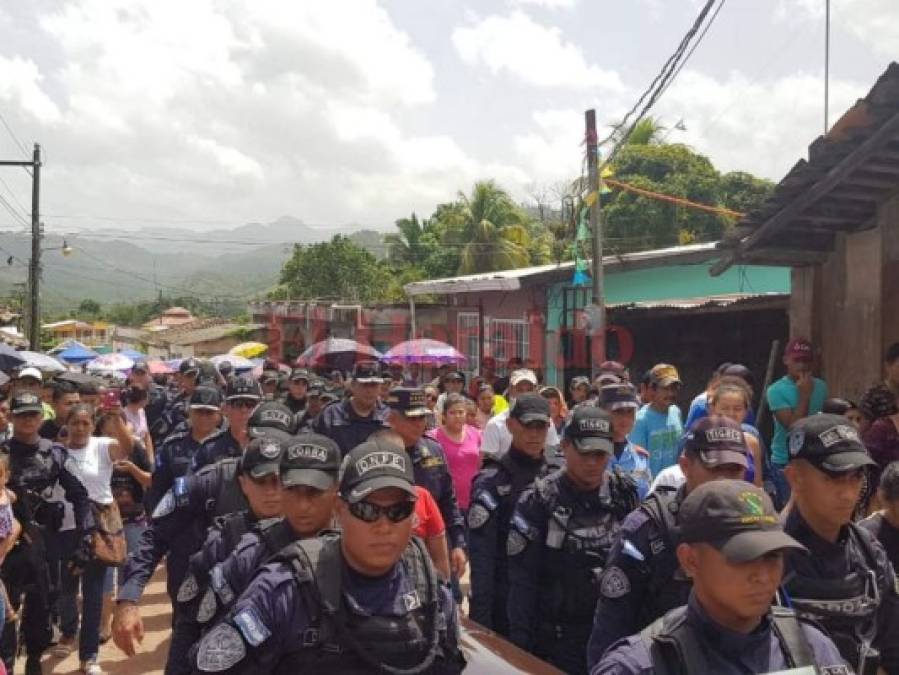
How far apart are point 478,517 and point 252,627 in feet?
7.92

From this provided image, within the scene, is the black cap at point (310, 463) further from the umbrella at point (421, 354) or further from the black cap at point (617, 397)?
the umbrella at point (421, 354)

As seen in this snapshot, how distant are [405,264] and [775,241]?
35432mm

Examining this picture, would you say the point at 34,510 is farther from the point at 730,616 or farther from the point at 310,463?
the point at 730,616

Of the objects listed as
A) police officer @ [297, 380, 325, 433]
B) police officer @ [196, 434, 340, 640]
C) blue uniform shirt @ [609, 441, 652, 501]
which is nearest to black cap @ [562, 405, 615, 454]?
blue uniform shirt @ [609, 441, 652, 501]

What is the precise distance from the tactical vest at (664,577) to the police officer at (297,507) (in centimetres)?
109

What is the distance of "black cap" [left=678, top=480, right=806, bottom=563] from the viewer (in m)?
2.07

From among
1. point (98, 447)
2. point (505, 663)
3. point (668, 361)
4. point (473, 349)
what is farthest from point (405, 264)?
point (505, 663)

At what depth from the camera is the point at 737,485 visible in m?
2.19

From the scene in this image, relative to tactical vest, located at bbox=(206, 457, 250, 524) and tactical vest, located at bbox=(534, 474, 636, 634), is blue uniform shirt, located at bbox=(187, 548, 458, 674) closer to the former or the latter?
tactical vest, located at bbox=(534, 474, 636, 634)

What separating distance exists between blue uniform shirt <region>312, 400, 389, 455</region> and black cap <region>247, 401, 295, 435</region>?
4.39 ft

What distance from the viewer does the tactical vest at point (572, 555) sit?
3.90m

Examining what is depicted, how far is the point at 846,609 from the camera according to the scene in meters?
2.82

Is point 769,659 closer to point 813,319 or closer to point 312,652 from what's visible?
point 312,652

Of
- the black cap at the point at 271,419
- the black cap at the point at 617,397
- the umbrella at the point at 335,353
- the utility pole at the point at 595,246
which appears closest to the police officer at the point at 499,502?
the black cap at the point at 617,397
